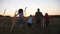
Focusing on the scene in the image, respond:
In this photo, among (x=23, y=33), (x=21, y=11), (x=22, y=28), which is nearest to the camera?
(x=23, y=33)

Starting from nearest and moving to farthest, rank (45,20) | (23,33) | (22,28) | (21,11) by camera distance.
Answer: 1. (23,33)
2. (21,11)
3. (22,28)
4. (45,20)

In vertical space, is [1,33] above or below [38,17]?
below

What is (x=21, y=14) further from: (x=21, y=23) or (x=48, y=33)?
(x=48, y=33)

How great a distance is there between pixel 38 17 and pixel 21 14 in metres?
1.62

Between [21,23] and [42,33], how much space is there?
223cm

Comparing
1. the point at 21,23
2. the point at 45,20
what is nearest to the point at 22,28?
the point at 21,23

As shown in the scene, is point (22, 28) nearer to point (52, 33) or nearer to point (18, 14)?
point (18, 14)

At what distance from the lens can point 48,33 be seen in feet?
55.1

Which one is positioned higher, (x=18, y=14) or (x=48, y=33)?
(x=18, y=14)

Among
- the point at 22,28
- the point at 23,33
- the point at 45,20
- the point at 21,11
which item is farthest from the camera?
the point at 45,20

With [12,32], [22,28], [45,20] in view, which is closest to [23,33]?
[12,32]

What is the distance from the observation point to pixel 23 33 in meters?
16.6

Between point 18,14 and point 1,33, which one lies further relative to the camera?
point 18,14

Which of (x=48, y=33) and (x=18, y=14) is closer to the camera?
(x=48, y=33)
